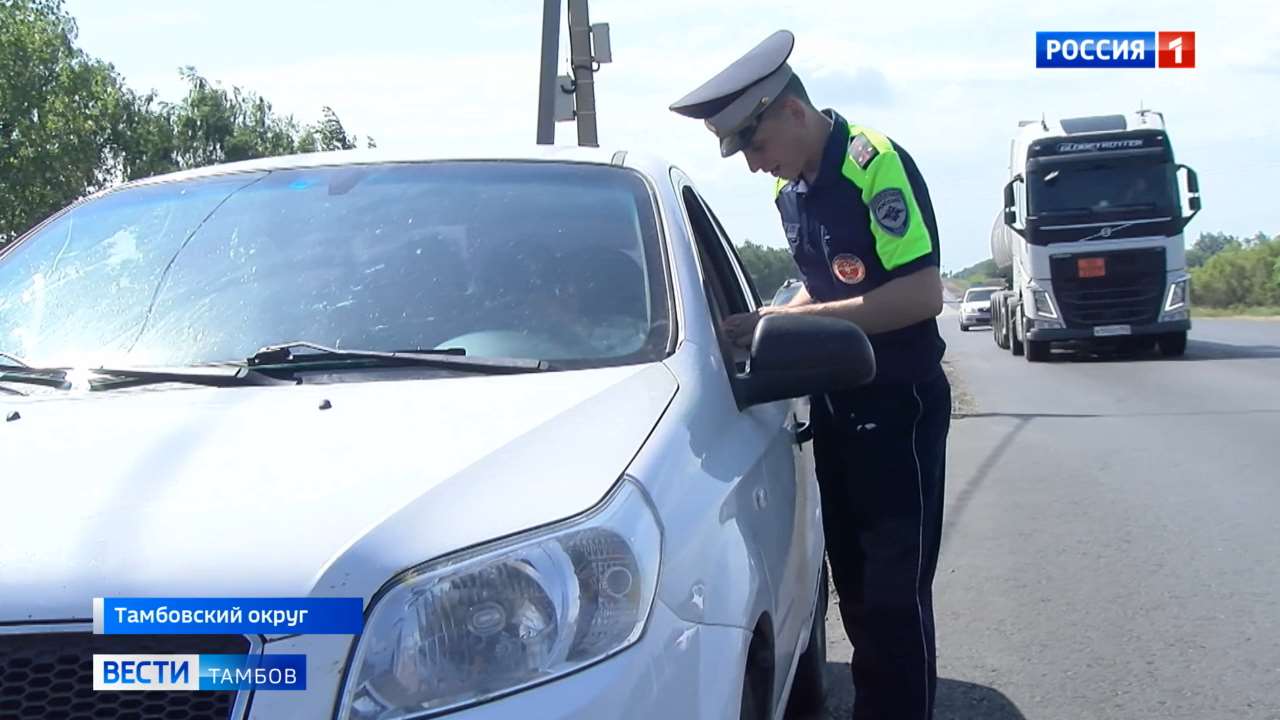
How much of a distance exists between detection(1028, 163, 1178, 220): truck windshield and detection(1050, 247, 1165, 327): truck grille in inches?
27.3

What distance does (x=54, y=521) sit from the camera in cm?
197

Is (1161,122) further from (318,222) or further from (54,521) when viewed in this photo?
(54,521)

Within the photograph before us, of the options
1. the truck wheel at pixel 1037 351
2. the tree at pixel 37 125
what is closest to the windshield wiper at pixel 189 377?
the truck wheel at pixel 1037 351

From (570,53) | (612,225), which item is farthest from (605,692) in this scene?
(570,53)

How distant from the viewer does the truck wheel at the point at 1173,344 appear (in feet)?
72.3

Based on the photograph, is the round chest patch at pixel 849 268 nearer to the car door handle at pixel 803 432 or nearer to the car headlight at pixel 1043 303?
the car door handle at pixel 803 432

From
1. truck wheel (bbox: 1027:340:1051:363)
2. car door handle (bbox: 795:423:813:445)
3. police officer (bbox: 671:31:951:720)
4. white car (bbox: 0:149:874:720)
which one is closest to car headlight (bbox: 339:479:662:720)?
white car (bbox: 0:149:874:720)

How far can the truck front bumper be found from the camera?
21.4 m

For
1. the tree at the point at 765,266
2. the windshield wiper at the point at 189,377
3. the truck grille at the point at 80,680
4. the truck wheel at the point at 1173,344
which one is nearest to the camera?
the truck grille at the point at 80,680

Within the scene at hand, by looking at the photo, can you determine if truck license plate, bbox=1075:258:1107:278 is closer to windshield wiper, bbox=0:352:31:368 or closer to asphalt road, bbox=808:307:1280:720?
asphalt road, bbox=808:307:1280:720

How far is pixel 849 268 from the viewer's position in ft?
12.1

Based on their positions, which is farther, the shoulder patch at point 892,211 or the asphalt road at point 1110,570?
the asphalt road at point 1110,570

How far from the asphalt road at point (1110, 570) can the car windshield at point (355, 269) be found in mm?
2106

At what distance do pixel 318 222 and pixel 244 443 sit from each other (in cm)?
123
